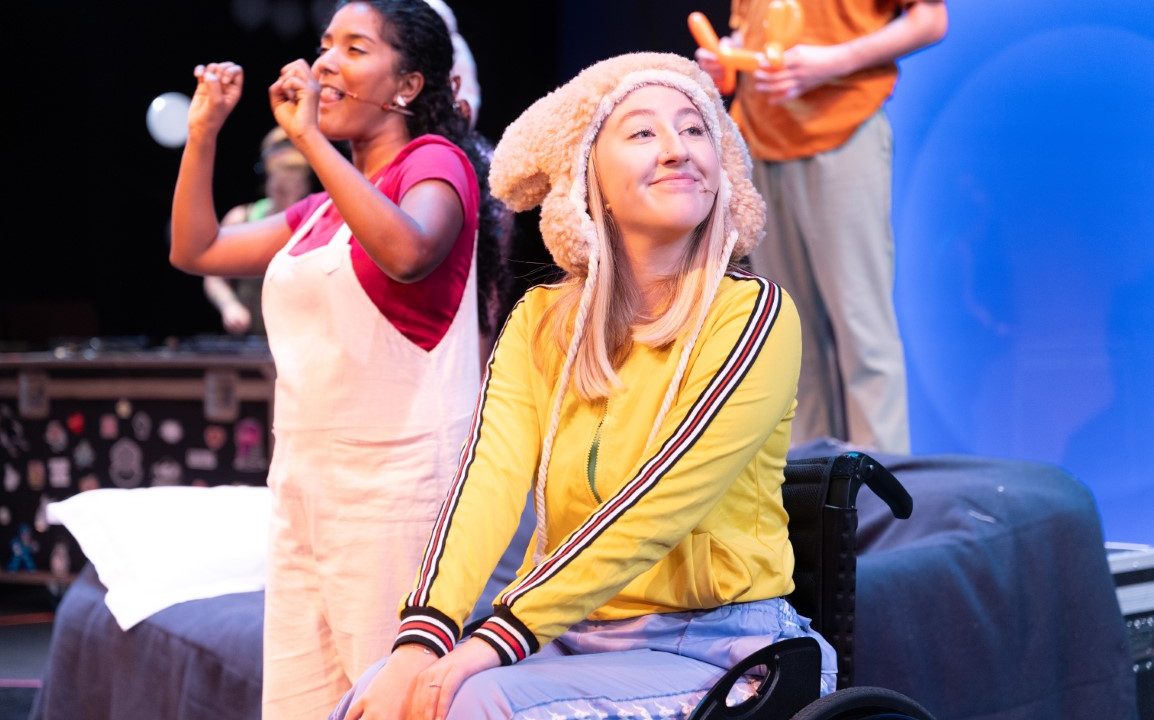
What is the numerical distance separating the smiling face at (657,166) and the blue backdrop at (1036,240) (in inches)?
67.4

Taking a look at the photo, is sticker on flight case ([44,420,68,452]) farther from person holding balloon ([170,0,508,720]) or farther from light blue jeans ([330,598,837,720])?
light blue jeans ([330,598,837,720])

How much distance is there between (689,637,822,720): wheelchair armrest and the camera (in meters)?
1.42

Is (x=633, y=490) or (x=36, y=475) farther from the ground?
(x=633, y=490)

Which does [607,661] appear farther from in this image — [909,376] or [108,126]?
[108,126]

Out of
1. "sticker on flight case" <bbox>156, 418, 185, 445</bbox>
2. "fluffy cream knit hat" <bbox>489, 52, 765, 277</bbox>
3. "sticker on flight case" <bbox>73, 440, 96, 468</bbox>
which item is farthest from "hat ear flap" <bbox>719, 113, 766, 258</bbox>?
"sticker on flight case" <bbox>73, 440, 96, 468</bbox>

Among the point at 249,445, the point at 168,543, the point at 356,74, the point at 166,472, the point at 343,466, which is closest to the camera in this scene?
the point at 343,466

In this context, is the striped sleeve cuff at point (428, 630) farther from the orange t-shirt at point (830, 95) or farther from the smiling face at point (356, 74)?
the orange t-shirt at point (830, 95)

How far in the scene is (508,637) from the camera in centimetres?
143

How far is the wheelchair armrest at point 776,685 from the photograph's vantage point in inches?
55.8

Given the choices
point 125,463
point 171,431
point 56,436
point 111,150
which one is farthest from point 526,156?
point 111,150

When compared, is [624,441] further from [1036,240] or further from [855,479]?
[1036,240]

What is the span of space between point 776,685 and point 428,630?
39 centimetres

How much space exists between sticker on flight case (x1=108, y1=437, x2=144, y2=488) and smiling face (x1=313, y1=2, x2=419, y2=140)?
299cm

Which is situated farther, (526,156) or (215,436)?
(215,436)
